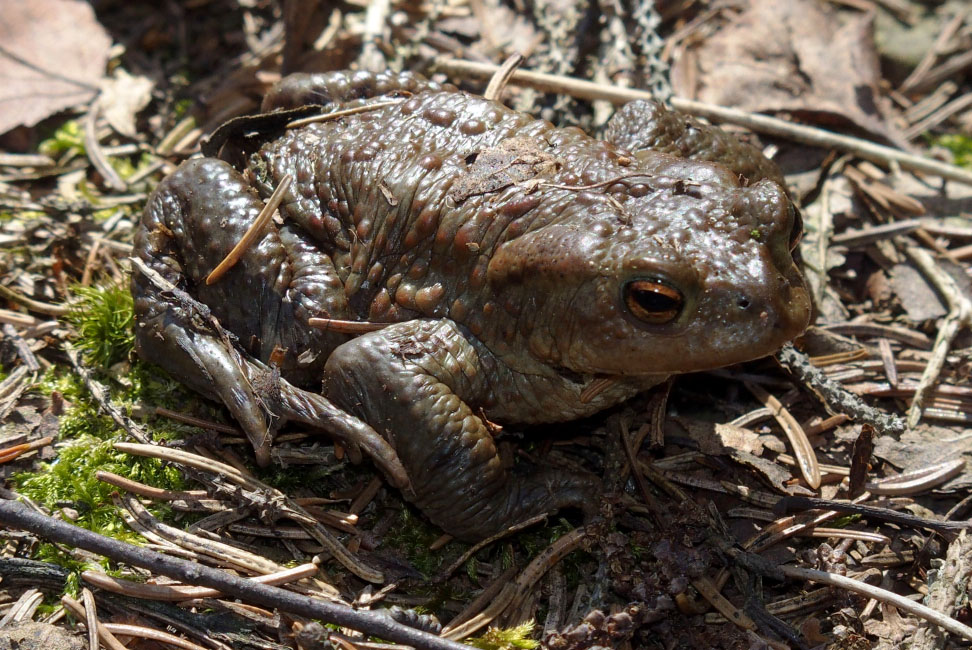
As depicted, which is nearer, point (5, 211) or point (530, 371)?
point (530, 371)

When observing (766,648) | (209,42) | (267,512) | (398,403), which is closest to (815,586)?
(766,648)

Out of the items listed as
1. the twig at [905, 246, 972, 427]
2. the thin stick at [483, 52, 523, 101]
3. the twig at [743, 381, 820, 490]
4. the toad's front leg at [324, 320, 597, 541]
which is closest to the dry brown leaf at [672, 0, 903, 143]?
the twig at [905, 246, 972, 427]

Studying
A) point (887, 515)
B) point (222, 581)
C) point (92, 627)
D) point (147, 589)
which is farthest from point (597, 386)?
point (92, 627)

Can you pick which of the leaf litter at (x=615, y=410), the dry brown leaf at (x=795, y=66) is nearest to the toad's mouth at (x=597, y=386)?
the leaf litter at (x=615, y=410)

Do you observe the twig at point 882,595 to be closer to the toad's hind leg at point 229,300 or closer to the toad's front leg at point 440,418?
the toad's front leg at point 440,418

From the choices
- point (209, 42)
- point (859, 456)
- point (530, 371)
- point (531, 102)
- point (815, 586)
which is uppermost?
A: point (209, 42)

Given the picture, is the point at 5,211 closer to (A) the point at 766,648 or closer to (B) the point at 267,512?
(B) the point at 267,512

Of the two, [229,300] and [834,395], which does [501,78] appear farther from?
[834,395]
